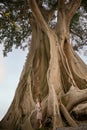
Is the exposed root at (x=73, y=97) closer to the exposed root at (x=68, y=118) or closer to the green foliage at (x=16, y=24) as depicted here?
the exposed root at (x=68, y=118)

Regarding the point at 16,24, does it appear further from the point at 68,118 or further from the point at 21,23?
the point at 68,118

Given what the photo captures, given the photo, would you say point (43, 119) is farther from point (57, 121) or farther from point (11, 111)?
point (11, 111)

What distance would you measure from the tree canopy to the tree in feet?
3.54

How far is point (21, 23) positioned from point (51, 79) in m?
6.51

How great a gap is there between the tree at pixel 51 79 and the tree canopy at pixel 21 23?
1078 millimetres

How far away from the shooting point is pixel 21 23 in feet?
67.3

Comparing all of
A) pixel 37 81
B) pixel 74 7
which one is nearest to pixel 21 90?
pixel 37 81

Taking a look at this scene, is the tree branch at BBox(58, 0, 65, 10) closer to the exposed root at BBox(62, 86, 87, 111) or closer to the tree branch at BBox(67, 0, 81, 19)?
the tree branch at BBox(67, 0, 81, 19)

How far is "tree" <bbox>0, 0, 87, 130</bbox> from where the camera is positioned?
13477 mm

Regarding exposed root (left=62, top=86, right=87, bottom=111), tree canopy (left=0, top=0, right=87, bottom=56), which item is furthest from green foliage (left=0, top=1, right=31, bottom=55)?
exposed root (left=62, top=86, right=87, bottom=111)

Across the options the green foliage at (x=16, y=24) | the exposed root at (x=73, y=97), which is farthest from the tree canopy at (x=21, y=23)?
the exposed root at (x=73, y=97)

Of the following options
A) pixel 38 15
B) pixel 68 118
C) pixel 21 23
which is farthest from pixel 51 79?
pixel 21 23

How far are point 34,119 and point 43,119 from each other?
15.9 inches

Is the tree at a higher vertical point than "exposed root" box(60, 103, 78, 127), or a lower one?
higher
